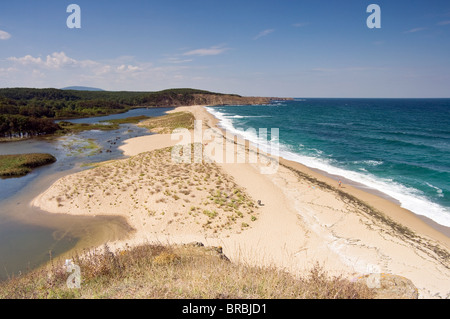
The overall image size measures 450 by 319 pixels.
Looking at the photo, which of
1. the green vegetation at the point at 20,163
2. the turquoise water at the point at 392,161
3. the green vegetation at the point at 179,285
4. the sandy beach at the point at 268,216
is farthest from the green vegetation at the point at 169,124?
the green vegetation at the point at 179,285

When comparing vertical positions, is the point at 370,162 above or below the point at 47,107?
below

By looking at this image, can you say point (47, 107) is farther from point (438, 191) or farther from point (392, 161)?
point (438, 191)

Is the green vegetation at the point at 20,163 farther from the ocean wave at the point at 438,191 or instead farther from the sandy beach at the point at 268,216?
the ocean wave at the point at 438,191

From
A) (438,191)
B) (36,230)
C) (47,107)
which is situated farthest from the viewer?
(47,107)

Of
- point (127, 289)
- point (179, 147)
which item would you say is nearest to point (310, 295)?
point (127, 289)

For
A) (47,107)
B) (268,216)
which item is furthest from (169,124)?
(47,107)

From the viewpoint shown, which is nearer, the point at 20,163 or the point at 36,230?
the point at 36,230

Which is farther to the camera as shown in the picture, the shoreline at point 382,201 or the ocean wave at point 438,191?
the ocean wave at point 438,191
